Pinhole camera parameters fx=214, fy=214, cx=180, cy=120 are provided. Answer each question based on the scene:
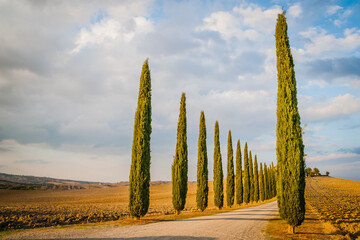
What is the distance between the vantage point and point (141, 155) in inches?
575

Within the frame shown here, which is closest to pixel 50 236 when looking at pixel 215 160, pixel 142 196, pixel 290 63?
pixel 142 196

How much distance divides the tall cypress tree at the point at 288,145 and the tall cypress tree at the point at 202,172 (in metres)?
11.7

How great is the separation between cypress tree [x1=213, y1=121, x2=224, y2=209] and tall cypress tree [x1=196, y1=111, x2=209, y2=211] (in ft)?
11.3

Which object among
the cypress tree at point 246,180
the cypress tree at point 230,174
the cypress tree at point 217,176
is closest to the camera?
the cypress tree at point 217,176

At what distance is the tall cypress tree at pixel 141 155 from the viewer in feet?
45.8

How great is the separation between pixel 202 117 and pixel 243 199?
1879cm

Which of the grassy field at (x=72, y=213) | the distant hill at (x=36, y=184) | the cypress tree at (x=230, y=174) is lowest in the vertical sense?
the distant hill at (x=36, y=184)

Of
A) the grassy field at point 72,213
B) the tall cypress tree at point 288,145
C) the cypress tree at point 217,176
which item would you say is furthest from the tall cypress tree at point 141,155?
the cypress tree at point 217,176

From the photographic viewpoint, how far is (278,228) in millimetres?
11594

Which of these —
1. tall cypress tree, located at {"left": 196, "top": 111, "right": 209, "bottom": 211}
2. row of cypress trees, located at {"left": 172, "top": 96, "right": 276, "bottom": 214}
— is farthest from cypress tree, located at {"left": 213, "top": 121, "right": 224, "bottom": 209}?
tall cypress tree, located at {"left": 196, "top": 111, "right": 209, "bottom": 211}

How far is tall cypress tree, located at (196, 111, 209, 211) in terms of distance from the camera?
21.8 m

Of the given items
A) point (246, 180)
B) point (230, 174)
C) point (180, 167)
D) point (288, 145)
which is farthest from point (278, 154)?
point (246, 180)

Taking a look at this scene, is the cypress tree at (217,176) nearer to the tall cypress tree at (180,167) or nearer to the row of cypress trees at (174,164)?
the row of cypress trees at (174,164)

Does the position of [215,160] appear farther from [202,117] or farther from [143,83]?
[143,83]
